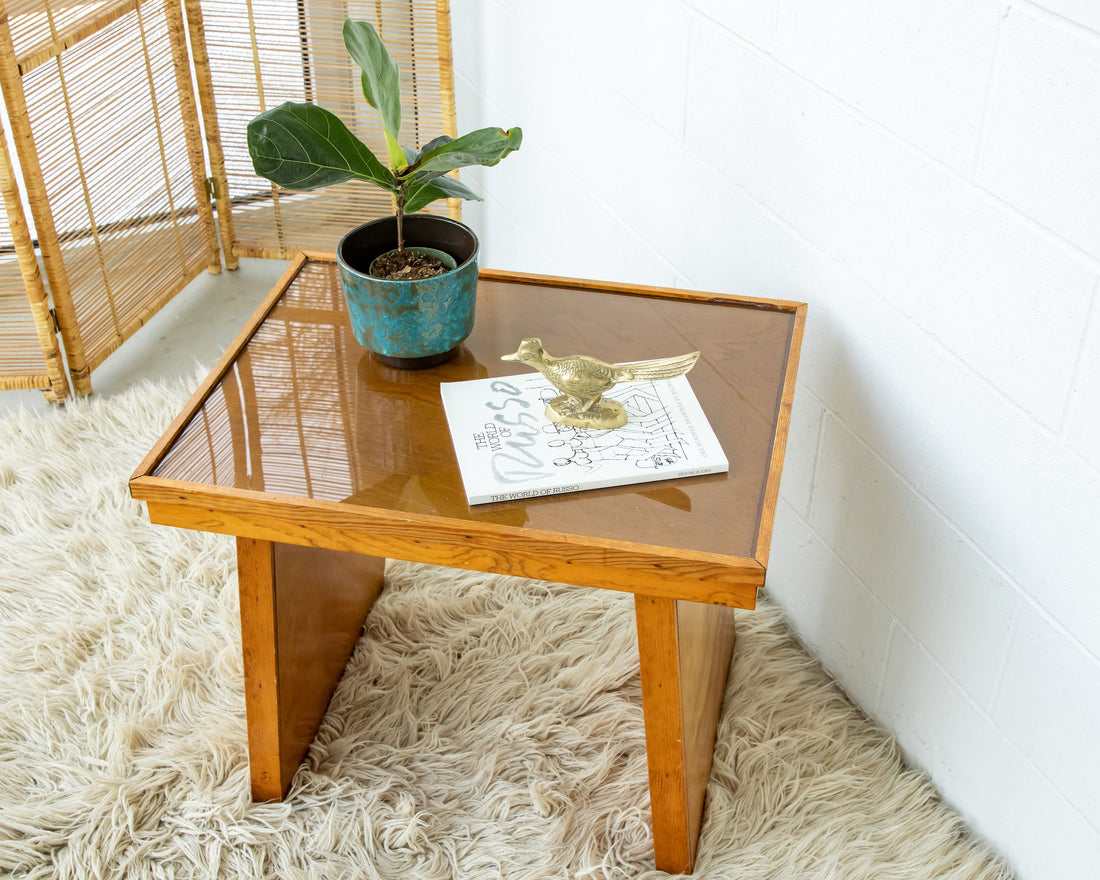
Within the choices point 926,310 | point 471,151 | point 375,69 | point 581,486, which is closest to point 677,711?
point 581,486

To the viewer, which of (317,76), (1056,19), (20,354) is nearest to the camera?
(1056,19)

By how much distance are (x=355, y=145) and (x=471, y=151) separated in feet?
0.36

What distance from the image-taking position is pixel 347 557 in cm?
126

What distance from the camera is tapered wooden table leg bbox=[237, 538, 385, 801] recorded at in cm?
102

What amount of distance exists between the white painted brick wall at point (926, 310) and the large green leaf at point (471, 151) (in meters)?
0.33

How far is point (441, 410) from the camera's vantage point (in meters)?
1.01

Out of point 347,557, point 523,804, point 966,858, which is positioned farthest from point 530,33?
point 966,858

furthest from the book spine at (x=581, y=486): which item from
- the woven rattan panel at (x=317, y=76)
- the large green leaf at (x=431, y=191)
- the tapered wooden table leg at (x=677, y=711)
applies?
the woven rattan panel at (x=317, y=76)

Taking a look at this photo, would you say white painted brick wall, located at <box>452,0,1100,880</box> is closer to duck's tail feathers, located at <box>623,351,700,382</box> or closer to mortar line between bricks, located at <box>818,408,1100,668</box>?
mortar line between bricks, located at <box>818,408,1100,668</box>

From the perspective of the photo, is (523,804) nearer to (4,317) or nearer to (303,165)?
(303,165)

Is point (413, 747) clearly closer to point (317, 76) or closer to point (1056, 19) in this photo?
point (1056, 19)

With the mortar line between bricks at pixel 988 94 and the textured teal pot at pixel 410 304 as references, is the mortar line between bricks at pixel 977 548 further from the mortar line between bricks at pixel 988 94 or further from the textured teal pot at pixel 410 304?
the textured teal pot at pixel 410 304

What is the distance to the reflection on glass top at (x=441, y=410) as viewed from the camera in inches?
34.9

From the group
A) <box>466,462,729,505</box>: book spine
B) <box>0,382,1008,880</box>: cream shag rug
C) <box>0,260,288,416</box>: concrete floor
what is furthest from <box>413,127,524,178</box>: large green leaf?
<box>0,260,288,416</box>: concrete floor
